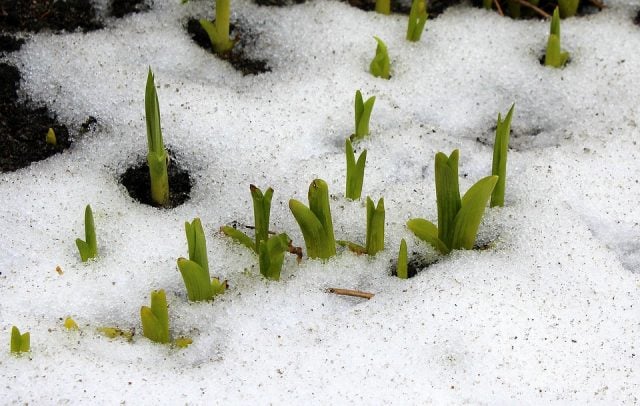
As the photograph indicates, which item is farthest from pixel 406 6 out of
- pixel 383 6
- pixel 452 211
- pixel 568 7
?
pixel 452 211

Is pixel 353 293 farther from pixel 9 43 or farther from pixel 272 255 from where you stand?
pixel 9 43

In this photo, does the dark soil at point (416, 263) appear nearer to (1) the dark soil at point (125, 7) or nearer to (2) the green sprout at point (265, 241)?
(2) the green sprout at point (265, 241)

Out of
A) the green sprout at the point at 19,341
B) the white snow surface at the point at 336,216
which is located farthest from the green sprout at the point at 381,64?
the green sprout at the point at 19,341

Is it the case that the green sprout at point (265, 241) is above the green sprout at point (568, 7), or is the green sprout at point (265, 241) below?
below

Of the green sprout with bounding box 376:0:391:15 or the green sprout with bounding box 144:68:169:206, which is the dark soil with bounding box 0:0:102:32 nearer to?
the green sprout with bounding box 144:68:169:206


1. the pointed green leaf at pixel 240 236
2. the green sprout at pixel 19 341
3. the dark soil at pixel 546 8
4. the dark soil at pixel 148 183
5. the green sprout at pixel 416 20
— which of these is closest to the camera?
the green sprout at pixel 19 341

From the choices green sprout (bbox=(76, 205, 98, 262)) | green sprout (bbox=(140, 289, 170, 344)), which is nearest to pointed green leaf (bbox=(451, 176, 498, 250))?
green sprout (bbox=(140, 289, 170, 344))
